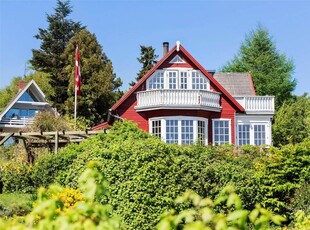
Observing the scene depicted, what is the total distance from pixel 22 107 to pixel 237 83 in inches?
947

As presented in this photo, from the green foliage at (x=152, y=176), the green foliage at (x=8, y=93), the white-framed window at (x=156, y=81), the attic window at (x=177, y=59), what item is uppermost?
the green foliage at (x=8, y=93)

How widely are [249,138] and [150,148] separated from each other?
634 inches

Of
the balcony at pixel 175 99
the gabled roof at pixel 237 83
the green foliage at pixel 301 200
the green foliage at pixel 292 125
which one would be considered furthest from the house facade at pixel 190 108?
the green foliage at pixel 301 200

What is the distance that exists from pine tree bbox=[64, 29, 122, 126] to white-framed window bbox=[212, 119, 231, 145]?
15120 mm

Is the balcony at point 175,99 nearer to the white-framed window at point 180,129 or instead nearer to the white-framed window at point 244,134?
the white-framed window at point 180,129

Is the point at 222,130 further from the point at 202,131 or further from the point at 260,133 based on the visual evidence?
the point at 260,133

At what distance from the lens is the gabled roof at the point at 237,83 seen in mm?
32312

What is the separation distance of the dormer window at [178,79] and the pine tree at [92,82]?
46.4 feet

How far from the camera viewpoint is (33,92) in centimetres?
5078

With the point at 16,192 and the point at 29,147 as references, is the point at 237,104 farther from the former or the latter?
the point at 16,192

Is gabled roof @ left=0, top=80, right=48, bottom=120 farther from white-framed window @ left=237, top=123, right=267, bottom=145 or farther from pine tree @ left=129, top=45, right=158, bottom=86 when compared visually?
white-framed window @ left=237, top=123, right=267, bottom=145

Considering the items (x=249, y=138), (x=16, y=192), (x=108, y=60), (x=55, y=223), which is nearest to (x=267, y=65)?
(x=108, y=60)

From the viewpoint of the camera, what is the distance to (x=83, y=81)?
4434 centimetres

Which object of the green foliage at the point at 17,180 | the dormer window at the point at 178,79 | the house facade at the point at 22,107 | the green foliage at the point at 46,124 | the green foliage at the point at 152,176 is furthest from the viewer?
the house facade at the point at 22,107
